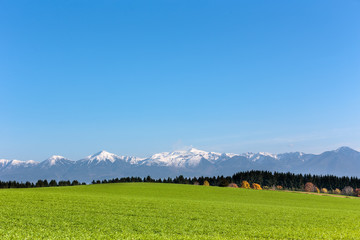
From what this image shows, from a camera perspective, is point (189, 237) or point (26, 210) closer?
point (189, 237)

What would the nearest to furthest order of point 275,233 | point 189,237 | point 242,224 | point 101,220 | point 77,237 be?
point 77,237
point 189,237
point 275,233
point 101,220
point 242,224

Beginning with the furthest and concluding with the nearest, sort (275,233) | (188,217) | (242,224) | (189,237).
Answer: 1. (188,217)
2. (242,224)
3. (275,233)
4. (189,237)

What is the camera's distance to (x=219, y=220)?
111ft

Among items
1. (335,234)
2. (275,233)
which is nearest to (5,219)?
(275,233)

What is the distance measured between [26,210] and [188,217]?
747 inches

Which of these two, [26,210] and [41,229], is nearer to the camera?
[41,229]

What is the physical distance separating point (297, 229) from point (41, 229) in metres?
24.7

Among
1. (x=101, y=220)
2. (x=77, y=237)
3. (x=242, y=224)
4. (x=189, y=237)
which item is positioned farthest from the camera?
(x=242, y=224)

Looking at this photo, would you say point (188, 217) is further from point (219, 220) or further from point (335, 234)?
point (335, 234)

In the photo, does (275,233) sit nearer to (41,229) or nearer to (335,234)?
(335,234)

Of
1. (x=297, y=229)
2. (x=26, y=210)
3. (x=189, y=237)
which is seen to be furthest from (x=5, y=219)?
(x=297, y=229)

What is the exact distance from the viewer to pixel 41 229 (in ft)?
78.1

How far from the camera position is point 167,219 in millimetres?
32656

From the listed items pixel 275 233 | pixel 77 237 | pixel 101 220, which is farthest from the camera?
pixel 101 220
